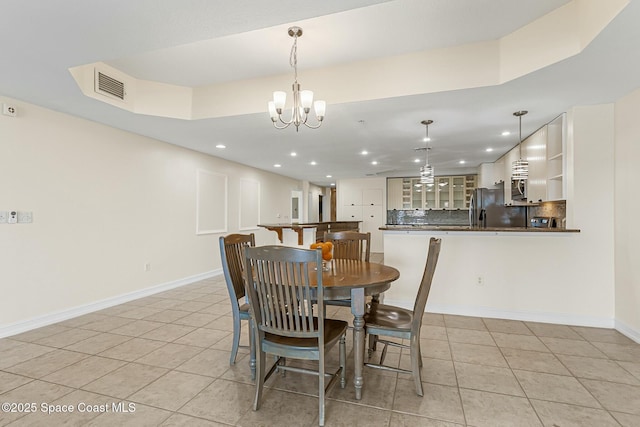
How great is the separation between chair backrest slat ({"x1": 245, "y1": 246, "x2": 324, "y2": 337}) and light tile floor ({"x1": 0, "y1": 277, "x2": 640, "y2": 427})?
0.53 m

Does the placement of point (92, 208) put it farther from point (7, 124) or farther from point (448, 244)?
point (448, 244)

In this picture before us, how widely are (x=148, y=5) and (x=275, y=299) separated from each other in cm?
178

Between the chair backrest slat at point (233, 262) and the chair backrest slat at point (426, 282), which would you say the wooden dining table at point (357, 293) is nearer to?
the chair backrest slat at point (426, 282)

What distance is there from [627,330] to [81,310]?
225 inches

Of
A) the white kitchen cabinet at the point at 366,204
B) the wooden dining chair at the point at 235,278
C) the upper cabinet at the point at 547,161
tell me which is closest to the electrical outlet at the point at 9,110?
the wooden dining chair at the point at 235,278

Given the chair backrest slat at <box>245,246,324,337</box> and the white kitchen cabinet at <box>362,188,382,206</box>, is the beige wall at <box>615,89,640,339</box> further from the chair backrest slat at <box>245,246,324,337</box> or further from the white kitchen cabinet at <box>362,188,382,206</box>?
the white kitchen cabinet at <box>362,188,382,206</box>

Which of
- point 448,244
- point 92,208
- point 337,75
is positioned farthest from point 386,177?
point 92,208

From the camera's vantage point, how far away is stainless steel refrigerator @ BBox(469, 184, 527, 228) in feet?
14.5

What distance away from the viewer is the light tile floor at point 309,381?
1795 millimetres

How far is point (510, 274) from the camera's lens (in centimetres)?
351

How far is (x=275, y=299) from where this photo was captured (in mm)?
1778

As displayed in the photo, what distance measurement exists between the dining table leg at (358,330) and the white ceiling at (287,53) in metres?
1.66

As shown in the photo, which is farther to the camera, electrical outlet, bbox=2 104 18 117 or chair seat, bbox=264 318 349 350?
electrical outlet, bbox=2 104 18 117

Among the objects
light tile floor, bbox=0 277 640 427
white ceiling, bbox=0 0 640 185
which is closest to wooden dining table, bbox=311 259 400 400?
light tile floor, bbox=0 277 640 427
